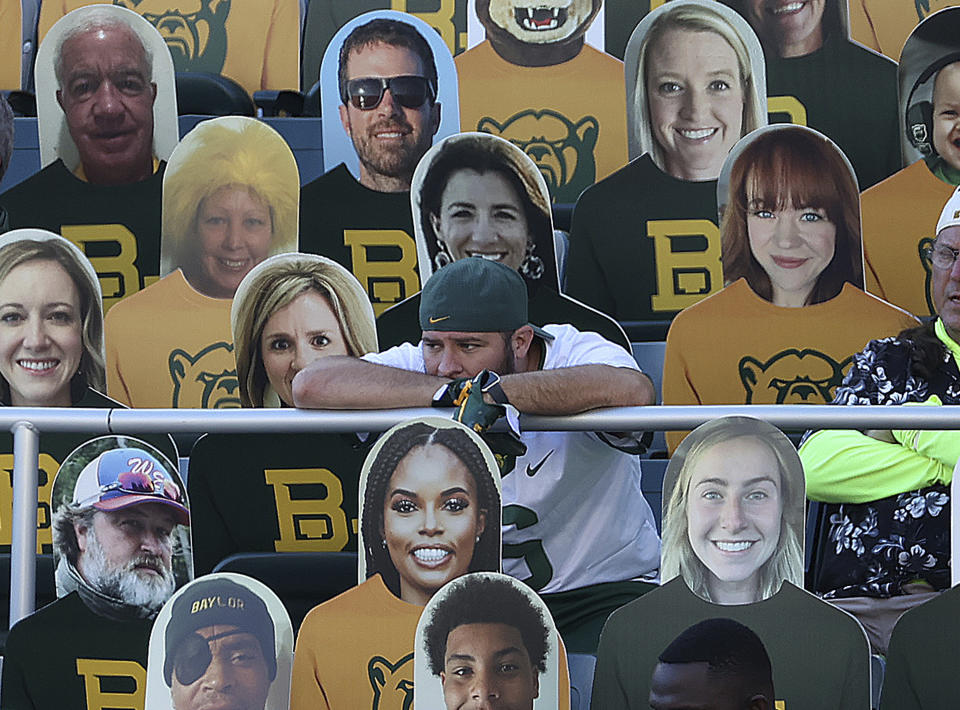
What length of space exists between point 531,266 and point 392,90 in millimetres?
565

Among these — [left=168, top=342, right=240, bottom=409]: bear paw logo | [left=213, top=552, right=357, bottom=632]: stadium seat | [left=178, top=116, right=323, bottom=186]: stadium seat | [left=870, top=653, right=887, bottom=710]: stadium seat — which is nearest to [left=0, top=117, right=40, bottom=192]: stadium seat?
[left=178, top=116, right=323, bottom=186]: stadium seat

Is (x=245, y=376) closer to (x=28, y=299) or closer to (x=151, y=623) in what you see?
(x=28, y=299)

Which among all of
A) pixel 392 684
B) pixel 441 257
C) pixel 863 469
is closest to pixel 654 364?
pixel 441 257

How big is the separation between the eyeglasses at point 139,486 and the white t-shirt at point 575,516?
51 cm

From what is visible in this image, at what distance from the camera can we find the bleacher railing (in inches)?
83.1

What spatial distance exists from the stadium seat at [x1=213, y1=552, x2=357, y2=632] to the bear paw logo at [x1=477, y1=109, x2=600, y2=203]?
1.17 metres

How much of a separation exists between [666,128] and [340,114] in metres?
0.69

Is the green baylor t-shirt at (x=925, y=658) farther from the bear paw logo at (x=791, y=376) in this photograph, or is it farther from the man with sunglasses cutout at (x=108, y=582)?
the man with sunglasses cutout at (x=108, y=582)

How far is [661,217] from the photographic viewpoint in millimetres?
3205

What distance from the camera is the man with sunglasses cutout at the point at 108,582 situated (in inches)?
89.3

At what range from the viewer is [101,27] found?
10.8ft

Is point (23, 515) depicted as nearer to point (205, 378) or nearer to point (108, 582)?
point (108, 582)

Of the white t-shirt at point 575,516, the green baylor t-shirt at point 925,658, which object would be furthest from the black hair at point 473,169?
the green baylor t-shirt at point 925,658

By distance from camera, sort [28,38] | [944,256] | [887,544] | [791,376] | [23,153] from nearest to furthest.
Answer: [887,544], [944,256], [791,376], [23,153], [28,38]
